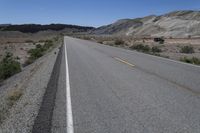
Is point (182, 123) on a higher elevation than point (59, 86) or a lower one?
higher

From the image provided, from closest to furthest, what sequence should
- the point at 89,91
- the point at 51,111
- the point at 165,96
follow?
the point at 51,111
the point at 165,96
the point at 89,91

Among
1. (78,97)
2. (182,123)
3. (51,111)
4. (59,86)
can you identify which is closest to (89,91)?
(78,97)

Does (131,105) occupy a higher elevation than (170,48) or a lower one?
higher

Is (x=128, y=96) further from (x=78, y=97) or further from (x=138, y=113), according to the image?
(x=138, y=113)

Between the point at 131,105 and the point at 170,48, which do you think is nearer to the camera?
the point at 131,105

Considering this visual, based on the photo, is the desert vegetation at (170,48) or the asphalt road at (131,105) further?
the desert vegetation at (170,48)

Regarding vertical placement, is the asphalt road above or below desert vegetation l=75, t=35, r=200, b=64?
above

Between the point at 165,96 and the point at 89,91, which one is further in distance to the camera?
the point at 89,91

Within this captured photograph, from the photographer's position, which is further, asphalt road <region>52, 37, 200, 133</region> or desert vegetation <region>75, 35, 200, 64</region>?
desert vegetation <region>75, 35, 200, 64</region>

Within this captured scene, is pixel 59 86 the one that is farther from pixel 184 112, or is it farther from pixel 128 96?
pixel 184 112

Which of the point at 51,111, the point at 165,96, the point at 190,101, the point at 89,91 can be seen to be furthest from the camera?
the point at 89,91

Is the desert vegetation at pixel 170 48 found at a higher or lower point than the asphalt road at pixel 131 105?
lower

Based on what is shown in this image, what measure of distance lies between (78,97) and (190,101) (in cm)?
306

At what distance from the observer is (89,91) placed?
10914 millimetres
